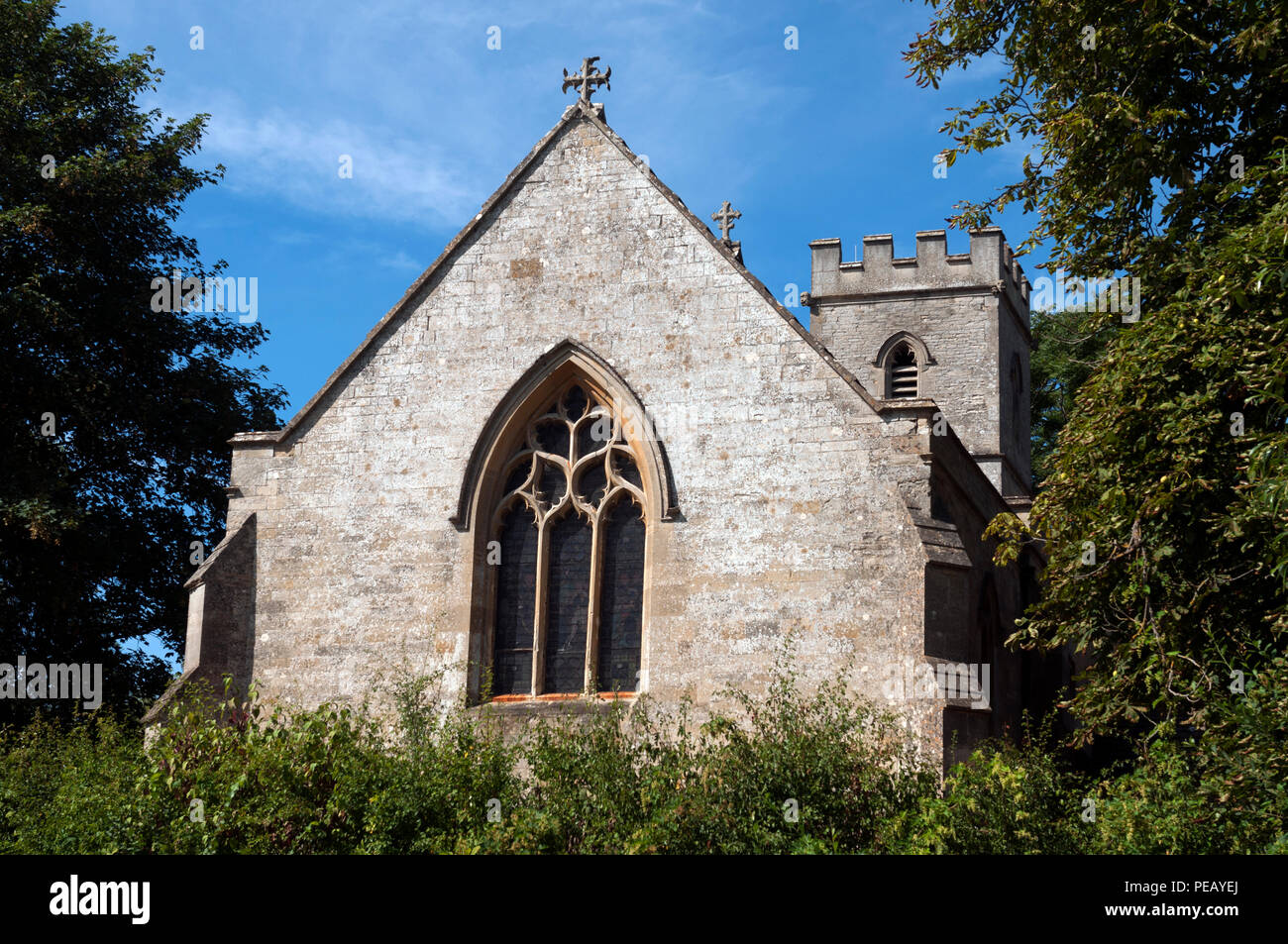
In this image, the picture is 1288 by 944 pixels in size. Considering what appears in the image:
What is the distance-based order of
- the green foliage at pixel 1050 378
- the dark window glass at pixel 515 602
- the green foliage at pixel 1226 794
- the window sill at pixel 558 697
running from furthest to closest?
the green foliage at pixel 1050 378, the dark window glass at pixel 515 602, the window sill at pixel 558 697, the green foliage at pixel 1226 794

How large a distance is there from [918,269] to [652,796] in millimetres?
18861

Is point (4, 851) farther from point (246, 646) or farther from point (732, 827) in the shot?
point (732, 827)

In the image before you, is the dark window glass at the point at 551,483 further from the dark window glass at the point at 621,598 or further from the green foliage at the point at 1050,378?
the green foliage at the point at 1050,378

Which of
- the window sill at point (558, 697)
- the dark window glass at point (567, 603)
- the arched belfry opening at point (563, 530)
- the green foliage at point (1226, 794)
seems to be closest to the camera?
the green foliage at point (1226, 794)

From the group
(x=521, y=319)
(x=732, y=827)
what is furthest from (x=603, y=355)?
(x=732, y=827)

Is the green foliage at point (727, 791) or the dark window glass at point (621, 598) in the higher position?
the dark window glass at point (621, 598)

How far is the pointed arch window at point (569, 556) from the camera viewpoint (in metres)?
15.9

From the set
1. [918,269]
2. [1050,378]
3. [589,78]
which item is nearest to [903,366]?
[918,269]

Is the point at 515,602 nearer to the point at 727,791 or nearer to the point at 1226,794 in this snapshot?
the point at 727,791

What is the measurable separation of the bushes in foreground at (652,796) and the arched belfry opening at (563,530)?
241cm

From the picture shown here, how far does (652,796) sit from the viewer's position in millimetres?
11883

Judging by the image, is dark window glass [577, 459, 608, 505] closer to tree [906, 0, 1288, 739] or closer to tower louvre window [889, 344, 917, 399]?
tree [906, 0, 1288, 739]

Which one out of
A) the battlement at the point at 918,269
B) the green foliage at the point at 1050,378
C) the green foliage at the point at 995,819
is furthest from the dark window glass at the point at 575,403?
the green foliage at the point at 1050,378
